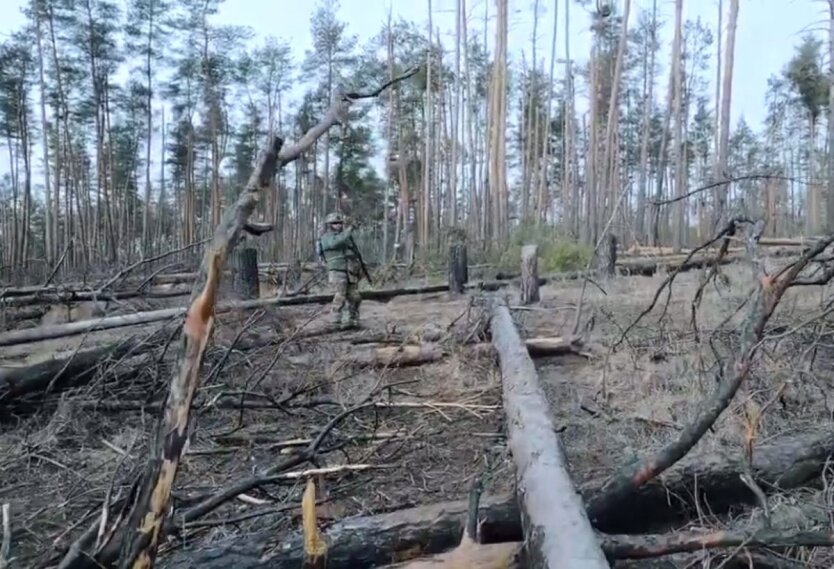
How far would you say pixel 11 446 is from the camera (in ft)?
13.8

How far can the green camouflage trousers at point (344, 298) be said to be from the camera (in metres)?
7.71

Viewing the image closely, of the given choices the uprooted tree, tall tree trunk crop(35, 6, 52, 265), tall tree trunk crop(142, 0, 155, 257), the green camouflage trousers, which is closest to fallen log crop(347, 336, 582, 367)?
the green camouflage trousers

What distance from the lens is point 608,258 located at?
1092 centimetres

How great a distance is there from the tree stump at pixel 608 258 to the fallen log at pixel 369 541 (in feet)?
28.0

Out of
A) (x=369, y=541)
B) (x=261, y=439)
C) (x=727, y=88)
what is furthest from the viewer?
(x=727, y=88)

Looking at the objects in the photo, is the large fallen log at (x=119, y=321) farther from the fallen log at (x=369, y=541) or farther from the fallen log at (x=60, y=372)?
the fallen log at (x=369, y=541)

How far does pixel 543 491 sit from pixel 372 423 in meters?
2.38

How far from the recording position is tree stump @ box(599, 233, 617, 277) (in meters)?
10.8

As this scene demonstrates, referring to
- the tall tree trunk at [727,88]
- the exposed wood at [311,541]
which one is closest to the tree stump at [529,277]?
the exposed wood at [311,541]

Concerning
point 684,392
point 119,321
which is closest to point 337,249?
point 119,321

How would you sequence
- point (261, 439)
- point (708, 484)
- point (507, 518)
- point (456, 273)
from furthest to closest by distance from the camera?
1. point (456, 273)
2. point (261, 439)
3. point (708, 484)
4. point (507, 518)

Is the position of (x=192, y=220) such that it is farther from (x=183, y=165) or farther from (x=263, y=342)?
(x=263, y=342)

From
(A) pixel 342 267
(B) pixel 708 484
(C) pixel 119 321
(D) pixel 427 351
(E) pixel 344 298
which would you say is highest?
(A) pixel 342 267

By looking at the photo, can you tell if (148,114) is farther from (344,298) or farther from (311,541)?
(311,541)
